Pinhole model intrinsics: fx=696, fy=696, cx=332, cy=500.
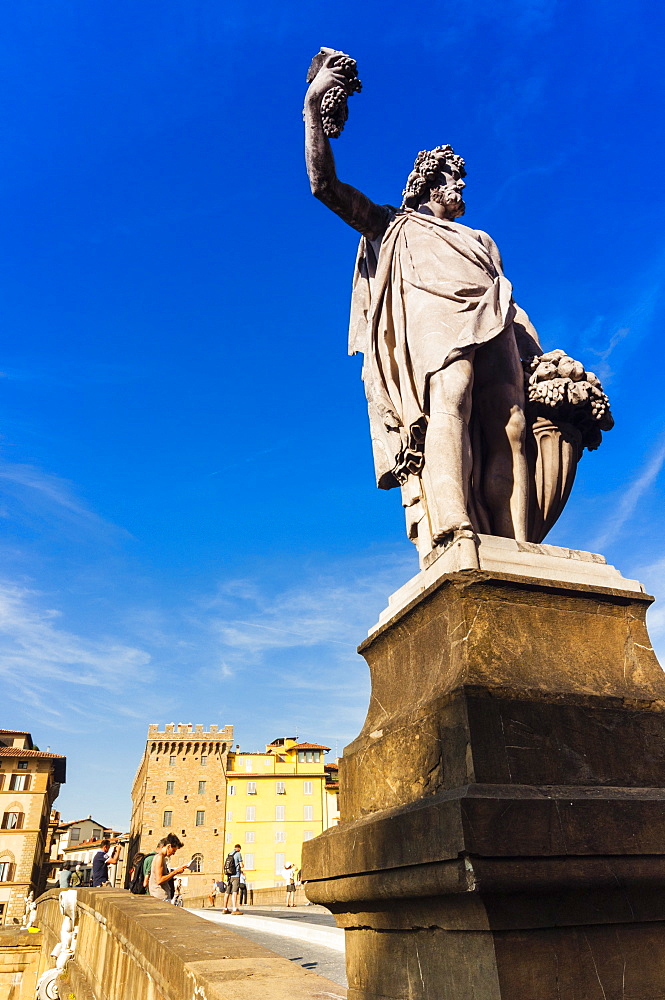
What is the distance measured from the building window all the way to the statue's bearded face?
163ft

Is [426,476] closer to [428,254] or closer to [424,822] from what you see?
[428,254]

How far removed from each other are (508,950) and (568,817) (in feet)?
1.13

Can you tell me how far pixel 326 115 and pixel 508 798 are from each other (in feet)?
10.7

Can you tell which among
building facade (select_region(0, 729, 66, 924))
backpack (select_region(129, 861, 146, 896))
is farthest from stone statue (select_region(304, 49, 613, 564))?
building facade (select_region(0, 729, 66, 924))

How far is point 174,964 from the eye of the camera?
310 centimetres

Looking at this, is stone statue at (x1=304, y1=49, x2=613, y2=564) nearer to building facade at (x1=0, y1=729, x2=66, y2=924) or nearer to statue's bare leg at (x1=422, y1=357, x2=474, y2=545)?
statue's bare leg at (x1=422, y1=357, x2=474, y2=545)

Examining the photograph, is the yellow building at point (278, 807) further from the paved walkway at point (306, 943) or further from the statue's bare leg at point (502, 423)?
the statue's bare leg at point (502, 423)

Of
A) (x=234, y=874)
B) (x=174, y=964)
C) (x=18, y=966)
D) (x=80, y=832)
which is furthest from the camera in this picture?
(x=80, y=832)

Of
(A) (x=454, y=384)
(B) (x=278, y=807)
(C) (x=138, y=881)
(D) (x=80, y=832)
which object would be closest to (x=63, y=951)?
(C) (x=138, y=881)

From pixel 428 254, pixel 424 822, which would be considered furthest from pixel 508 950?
pixel 428 254

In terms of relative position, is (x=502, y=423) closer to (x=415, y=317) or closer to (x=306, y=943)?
(x=415, y=317)

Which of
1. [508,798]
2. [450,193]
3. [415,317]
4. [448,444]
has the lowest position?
[508,798]

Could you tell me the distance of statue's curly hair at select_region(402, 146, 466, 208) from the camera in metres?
3.83

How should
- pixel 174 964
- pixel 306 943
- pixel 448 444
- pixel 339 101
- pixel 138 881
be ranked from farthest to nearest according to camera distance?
pixel 138 881
pixel 306 943
pixel 339 101
pixel 174 964
pixel 448 444
